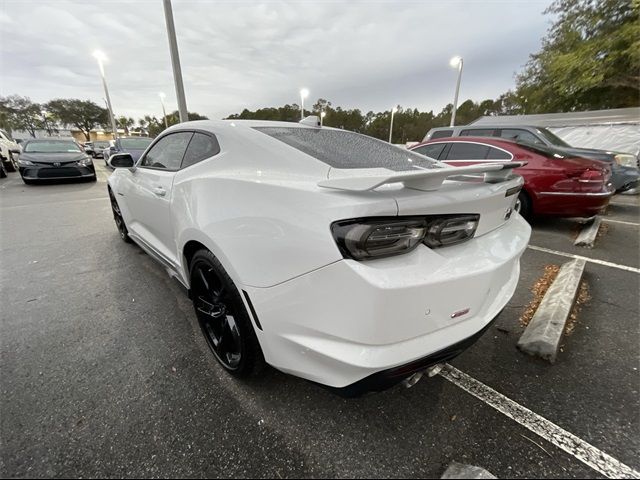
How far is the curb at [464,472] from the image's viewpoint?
50.4 inches

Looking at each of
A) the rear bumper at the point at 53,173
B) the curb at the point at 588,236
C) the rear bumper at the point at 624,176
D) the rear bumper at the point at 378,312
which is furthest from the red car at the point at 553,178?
the rear bumper at the point at 53,173

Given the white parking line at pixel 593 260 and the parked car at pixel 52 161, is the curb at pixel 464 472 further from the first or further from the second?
the parked car at pixel 52 161

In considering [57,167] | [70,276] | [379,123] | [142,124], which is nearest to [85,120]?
[142,124]

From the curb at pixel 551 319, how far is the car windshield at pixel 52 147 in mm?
12718

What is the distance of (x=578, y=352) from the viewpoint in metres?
2.18

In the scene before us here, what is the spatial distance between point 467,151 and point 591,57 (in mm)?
16731

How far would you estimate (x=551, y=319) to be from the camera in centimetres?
235

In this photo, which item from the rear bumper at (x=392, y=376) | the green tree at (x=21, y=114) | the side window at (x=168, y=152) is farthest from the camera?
the green tree at (x=21, y=114)

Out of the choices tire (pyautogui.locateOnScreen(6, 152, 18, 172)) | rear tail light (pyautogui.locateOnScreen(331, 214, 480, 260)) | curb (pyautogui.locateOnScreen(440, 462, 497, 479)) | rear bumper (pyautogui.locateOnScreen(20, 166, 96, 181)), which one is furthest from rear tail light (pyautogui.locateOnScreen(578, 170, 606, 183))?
tire (pyautogui.locateOnScreen(6, 152, 18, 172))

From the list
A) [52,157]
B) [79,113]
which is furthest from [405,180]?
[79,113]

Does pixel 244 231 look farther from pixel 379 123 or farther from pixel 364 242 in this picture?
pixel 379 123

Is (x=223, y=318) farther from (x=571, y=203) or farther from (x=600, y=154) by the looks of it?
(x=600, y=154)

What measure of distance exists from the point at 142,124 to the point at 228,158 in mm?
96381

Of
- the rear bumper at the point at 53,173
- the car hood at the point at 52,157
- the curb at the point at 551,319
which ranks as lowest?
the curb at the point at 551,319
